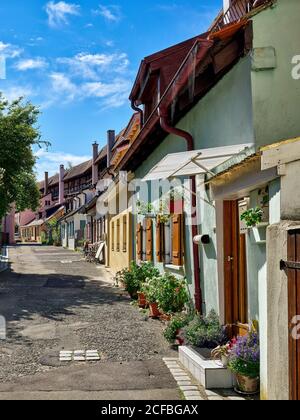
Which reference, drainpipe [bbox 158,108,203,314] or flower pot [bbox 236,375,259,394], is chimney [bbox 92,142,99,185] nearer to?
drainpipe [bbox 158,108,203,314]

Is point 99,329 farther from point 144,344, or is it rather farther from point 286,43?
point 286,43

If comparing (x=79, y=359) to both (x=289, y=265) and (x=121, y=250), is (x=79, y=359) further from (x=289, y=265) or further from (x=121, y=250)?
(x=121, y=250)

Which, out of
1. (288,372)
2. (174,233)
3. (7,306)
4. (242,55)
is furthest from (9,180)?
(288,372)

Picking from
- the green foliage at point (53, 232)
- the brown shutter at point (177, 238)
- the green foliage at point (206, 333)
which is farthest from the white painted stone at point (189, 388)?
the green foliage at point (53, 232)

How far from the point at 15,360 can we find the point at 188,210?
3.80 m

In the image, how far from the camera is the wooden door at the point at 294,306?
3773mm

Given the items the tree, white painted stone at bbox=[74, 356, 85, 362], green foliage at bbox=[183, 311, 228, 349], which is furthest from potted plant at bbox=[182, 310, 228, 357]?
the tree

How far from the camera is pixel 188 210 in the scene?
27.9ft

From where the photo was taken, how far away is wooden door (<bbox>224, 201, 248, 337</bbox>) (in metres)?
6.53

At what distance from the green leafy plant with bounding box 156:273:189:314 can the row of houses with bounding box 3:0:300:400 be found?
0.24 m

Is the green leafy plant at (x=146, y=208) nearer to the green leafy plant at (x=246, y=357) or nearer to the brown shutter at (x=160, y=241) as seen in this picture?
the brown shutter at (x=160, y=241)

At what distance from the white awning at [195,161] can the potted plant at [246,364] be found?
229 cm

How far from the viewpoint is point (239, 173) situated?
18.9ft

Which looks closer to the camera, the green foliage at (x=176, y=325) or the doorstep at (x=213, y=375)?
the doorstep at (x=213, y=375)
